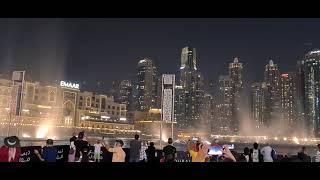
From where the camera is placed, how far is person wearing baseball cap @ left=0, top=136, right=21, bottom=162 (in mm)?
8125

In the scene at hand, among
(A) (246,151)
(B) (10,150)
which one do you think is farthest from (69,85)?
(B) (10,150)

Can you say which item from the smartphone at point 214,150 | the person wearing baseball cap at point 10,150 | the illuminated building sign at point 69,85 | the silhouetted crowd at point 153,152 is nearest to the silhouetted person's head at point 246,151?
the silhouetted crowd at point 153,152

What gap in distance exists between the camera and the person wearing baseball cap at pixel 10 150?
8.12 meters

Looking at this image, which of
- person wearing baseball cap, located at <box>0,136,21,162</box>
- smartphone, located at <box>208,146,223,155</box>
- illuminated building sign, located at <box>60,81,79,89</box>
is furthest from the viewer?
illuminated building sign, located at <box>60,81,79,89</box>

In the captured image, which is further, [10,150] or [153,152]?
[153,152]

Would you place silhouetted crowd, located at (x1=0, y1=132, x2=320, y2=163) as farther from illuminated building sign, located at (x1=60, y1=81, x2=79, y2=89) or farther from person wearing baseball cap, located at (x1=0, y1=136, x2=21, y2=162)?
illuminated building sign, located at (x1=60, y1=81, x2=79, y2=89)

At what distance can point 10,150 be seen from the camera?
8.21 metres

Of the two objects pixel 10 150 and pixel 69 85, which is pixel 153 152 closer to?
pixel 10 150

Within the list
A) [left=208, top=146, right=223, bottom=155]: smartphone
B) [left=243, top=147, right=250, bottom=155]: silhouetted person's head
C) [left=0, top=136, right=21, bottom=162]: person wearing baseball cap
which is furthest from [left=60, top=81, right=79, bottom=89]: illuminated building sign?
[left=0, top=136, right=21, bottom=162]: person wearing baseball cap

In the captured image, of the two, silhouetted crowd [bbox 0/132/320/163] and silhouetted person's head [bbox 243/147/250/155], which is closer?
silhouetted crowd [bbox 0/132/320/163]

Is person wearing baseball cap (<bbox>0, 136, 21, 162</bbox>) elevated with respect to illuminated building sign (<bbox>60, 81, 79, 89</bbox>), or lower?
lower

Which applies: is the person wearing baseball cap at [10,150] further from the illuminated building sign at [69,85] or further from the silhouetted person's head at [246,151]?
the illuminated building sign at [69,85]

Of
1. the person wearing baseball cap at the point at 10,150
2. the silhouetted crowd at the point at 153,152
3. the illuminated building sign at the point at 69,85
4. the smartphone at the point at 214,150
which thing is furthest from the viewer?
the illuminated building sign at the point at 69,85
